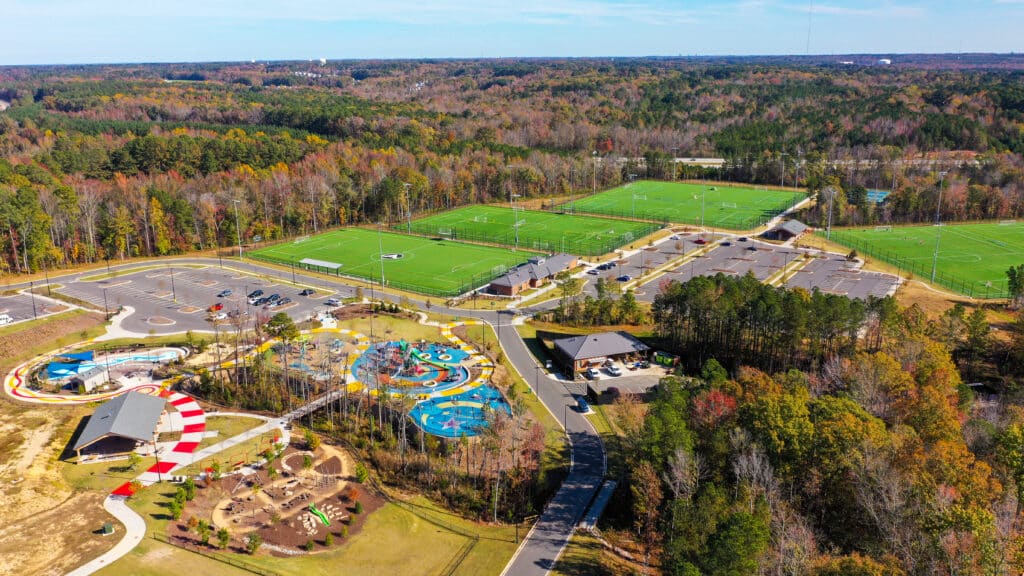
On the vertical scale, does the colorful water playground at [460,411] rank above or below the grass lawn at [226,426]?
above

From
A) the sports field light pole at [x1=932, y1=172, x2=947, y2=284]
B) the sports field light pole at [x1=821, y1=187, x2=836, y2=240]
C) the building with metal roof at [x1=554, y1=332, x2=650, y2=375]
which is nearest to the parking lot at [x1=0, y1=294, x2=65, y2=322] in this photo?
the building with metal roof at [x1=554, y1=332, x2=650, y2=375]

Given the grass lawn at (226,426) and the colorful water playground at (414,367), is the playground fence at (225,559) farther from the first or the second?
the colorful water playground at (414,367)

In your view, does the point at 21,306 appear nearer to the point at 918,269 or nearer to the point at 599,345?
the point at 599,345

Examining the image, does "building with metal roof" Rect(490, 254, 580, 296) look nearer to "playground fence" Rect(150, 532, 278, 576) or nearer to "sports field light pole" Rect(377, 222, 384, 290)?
"sports field light pole" Rect(377, 222, 384, 290)

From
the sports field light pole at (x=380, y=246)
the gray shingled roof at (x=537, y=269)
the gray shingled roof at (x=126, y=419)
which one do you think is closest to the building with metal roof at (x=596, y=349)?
the gray shingled roof at (x=537, y=269)

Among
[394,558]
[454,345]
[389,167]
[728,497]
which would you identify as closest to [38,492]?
[394,558]

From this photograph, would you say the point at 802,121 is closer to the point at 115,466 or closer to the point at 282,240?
the point at 282,240

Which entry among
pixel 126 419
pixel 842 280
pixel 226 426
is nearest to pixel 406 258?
pixel 226 426
